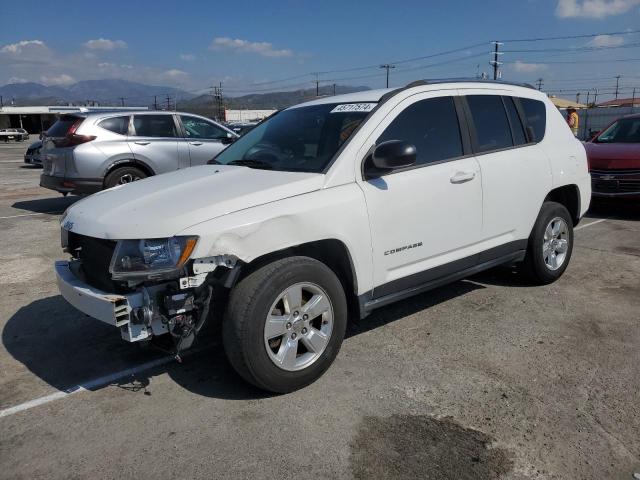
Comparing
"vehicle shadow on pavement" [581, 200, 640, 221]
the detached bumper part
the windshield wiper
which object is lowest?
"vehicle shadow on pavement" [581, 200, 640, 221]

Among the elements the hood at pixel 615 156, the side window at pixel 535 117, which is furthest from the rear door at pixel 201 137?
the hood at pixel 615 156

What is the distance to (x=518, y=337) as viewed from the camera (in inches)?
164

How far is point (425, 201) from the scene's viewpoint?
12.8 ft

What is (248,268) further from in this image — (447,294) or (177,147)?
(177,147)

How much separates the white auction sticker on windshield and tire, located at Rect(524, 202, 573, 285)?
207 cm

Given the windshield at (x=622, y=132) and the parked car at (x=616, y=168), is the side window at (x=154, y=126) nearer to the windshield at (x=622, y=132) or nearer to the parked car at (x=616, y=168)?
the parked car at (x=616, y=168)

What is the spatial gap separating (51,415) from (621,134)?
32.2ft

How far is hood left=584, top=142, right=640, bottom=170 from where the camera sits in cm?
848

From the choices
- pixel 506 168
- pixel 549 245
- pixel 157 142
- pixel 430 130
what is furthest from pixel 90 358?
pixel 157 142

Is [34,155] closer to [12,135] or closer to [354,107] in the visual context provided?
[354,107]

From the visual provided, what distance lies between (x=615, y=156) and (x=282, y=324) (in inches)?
297

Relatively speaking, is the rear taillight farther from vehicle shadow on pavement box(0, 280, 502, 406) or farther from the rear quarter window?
vehicle shadow on pavement box(0, 280, 502, 406)

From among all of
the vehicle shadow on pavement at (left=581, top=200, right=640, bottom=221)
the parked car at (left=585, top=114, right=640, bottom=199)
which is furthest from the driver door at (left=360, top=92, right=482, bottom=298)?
the parked car at (left=585, top=114, right=640, bottom=199)

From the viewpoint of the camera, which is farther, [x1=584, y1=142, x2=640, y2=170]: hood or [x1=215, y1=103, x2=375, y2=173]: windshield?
Result: [x1=584, y1=142, x2=640, y2=170]: hood
